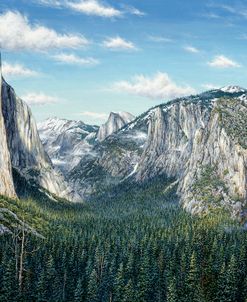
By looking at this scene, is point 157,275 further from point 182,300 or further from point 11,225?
point 11,225

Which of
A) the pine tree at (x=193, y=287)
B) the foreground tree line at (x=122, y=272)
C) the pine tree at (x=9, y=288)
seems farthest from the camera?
the foreground tree line at (x=122, y=272)

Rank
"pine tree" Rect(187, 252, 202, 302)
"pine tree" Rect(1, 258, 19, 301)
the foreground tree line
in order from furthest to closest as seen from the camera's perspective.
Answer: the foreground tree line → "pine tree" Rect(187, 252, 202, 302) → "pine tree" Rect(1, 258, 19, 301)

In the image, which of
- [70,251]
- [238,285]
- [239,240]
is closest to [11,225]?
[70,251]

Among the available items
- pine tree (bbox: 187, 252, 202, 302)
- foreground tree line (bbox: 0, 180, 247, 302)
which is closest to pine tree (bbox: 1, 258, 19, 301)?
foreground tree line (bbox: 0, 180, 247, 302)

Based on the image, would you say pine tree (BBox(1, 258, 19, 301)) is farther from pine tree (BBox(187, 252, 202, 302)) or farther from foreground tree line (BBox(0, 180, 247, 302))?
pine tree (BBox(187, 252, 202, 302))

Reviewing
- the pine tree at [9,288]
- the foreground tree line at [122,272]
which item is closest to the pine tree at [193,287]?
the foreground tree line at [122,272]

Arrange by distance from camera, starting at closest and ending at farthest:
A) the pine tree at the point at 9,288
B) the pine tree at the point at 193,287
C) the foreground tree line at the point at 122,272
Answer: the pine tree at the point at 9,288 < the pine tree at the point at 193,287 < the foreground tree line at the point at 122,272

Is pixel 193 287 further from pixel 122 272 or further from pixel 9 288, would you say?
pixel 9 288

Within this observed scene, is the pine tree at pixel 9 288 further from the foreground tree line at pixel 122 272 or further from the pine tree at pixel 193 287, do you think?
the pine tree at pixel 193 287

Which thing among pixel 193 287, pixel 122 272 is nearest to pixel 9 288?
pixel 122 272

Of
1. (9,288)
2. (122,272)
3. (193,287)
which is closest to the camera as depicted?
(9,288)

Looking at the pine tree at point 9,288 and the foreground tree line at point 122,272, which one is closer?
the pine tree at point 9,288

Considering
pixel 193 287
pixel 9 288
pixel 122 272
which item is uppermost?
pixel 122 272
